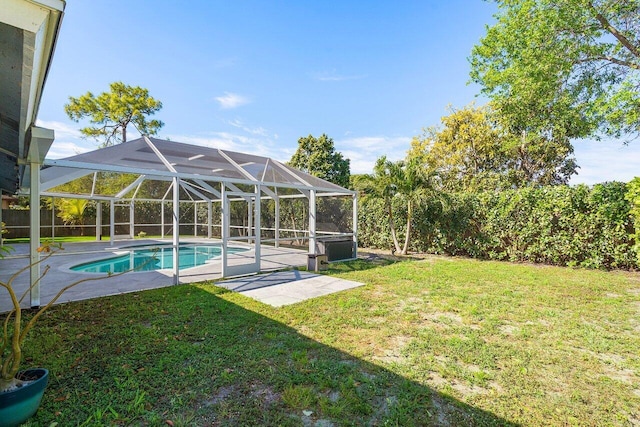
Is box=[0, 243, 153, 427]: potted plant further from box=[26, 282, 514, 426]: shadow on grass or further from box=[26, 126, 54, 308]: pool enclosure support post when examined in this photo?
box=[26, 126, 54, 308]: pool enclosure support post

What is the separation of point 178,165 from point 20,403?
6132 mm

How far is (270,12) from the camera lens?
10023 millimetres

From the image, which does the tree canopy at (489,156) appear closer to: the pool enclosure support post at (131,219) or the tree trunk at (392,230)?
the tree trunk at (392,230)

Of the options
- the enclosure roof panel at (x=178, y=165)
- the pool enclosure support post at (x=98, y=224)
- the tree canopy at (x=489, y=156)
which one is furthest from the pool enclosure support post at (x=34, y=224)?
the tree canopy at (x=489, y=156)

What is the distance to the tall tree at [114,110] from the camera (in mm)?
23453

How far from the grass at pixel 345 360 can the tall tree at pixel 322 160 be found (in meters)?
14.3

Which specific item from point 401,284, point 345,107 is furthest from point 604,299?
point 345,107

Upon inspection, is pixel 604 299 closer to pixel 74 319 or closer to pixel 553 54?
pixel 553 54

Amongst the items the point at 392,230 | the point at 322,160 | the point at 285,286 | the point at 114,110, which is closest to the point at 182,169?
the point at 285,286

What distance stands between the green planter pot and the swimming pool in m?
6.45

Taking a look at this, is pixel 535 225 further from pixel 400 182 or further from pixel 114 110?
pixel 114 110

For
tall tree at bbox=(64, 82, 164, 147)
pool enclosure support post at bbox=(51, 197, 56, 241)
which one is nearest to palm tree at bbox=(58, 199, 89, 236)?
pool enclosure support post at bbox=(51, 197, 56, 241)

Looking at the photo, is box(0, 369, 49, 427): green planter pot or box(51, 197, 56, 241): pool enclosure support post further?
box(51, 197, 56, 241): pool enclosure support post

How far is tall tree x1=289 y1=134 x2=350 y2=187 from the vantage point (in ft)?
64.5
